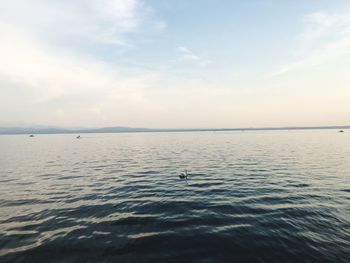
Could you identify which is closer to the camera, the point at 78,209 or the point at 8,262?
the point at 8,262

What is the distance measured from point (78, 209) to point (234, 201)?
45.6ft

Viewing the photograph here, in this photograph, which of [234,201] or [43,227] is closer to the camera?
[43,227]

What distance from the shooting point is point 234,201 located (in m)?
18.5

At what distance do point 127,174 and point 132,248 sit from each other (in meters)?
21.0

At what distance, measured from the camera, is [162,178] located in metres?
28.3

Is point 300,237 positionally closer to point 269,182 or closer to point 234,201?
point 234,201

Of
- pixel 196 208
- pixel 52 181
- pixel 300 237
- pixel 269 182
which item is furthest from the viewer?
pixel 52 181

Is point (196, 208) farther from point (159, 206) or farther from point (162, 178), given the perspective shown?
point (162, 178)

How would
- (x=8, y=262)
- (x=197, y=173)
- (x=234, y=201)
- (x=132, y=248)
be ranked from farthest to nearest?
(x=197, y=173)
(x=234, y=201)
(x=132, y=248)
(x=8, y=262)

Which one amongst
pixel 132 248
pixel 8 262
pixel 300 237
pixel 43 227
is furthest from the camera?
pixel 43 227

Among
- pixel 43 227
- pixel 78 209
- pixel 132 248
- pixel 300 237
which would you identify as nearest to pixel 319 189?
pixel 300 237

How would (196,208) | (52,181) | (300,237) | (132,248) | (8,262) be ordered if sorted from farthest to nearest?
(52,181)
(196,208)
(300,237)
(132,248)
(8,262)

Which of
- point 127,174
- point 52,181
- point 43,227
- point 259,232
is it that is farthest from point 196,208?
point 52,181

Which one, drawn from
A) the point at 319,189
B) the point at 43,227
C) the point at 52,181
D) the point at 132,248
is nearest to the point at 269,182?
the point at 319,189
